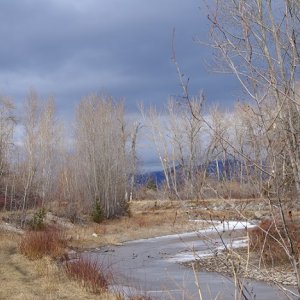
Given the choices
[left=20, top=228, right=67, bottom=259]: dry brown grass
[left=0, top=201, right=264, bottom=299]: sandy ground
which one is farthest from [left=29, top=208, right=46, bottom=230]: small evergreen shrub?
[left=20, top=228, right=67, bottom=259]: dry brown grass

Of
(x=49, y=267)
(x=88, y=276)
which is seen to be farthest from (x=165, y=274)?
(x=88, y=276)

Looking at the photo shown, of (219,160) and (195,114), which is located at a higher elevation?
(195,114)

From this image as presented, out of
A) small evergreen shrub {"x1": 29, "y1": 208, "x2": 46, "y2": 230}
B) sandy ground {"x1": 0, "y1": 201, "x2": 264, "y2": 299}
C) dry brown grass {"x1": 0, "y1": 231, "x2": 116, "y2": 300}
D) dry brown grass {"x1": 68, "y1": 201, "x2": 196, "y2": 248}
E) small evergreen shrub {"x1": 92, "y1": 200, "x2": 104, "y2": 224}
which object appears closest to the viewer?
sandy ground {"x1": 0, "y1": 201, "x2": 264, "y2": 299}

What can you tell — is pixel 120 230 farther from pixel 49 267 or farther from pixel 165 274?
pixel 49 267

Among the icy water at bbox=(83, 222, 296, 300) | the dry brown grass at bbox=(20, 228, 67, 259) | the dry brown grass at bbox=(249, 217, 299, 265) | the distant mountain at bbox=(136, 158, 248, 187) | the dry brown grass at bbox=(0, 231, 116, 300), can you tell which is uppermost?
the distant mountain at bbox=(136, 158, 248, 187)

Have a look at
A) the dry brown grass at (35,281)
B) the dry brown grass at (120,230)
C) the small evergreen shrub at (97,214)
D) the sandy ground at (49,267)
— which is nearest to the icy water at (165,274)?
the sandy ground at (49,267)

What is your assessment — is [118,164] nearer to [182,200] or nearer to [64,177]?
[64,177]

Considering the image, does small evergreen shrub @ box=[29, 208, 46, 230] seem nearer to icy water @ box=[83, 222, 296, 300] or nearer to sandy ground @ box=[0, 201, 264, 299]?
sandy ground @ box=[0, 201, 264, 299]

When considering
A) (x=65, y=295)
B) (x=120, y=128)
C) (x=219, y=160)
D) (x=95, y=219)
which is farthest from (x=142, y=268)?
(x=120, y=128)

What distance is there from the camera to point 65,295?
356 inches

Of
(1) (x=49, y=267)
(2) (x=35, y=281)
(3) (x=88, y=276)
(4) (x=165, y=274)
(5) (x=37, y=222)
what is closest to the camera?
(3) (x=88, y=276)

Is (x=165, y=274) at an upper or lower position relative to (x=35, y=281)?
lower

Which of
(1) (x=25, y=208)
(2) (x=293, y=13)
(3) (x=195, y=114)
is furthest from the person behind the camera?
(1) (x=25, y=208)

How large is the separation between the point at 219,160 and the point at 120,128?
32825 millimetres
